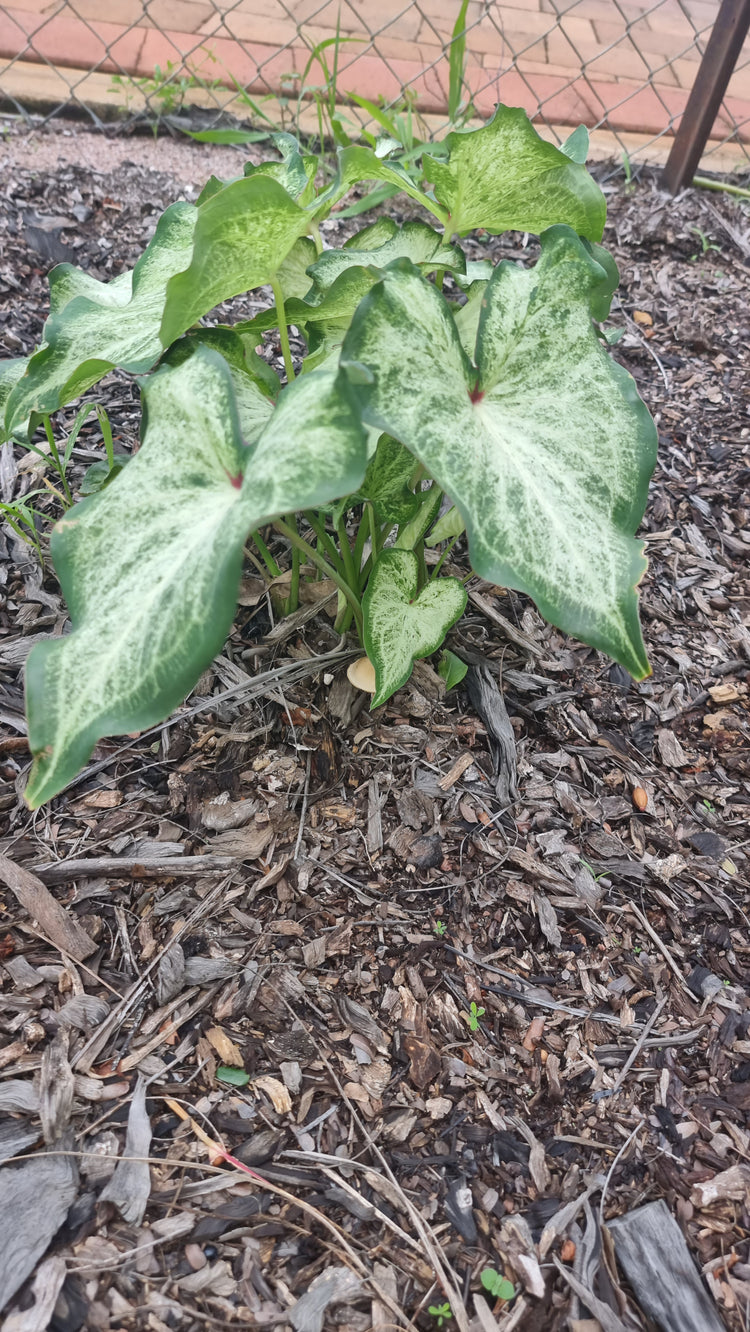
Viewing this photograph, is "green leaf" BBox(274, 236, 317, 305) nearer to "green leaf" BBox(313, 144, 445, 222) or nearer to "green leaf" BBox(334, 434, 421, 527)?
"green leaf" BBox(313, 144, 445, 222)

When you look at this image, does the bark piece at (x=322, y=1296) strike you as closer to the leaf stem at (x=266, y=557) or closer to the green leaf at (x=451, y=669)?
the green leaf at (x=451, y=669)

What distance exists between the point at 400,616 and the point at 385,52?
276 centimetres

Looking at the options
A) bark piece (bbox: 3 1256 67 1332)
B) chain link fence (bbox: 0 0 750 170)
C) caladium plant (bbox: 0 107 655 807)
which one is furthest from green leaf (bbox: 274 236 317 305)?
chain link fence (bbox: 0 0 750 170)

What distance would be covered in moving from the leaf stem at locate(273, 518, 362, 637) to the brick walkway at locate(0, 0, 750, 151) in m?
2.02

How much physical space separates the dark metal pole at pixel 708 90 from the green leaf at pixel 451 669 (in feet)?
5.80

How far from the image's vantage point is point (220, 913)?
103cm

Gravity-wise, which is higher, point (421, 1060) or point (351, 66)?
point (351, 66)

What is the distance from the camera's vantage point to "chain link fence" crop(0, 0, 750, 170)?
7.90ft

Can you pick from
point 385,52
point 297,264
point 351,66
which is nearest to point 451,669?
point 297,264

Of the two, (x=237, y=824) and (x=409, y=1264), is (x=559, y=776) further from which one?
(x=409, y=1264)

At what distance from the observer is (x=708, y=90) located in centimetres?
211

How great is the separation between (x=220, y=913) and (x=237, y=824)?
4.5 inches

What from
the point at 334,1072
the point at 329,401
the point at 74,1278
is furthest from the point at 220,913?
the point at 329,401

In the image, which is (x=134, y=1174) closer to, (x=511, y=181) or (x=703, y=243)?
(x=511, y=181)
